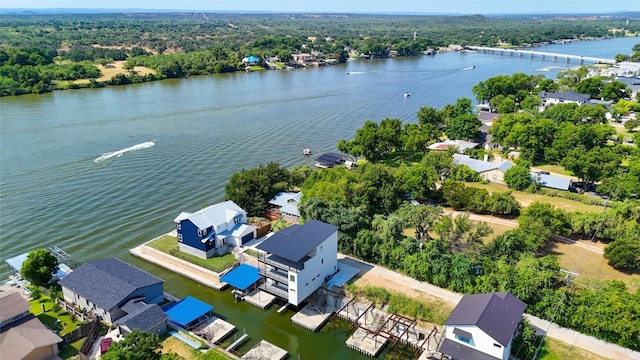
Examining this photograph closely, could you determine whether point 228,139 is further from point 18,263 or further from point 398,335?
point 398,335

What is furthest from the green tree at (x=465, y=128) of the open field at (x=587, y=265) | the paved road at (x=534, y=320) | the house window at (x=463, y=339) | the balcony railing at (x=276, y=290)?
the house window at (x=463, y=339)

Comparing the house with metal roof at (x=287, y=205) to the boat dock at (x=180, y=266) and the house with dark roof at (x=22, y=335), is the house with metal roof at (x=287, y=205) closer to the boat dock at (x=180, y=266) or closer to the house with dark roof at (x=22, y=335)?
the boat dock at (x=180, y=266)

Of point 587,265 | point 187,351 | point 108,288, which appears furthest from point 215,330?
point 587,265

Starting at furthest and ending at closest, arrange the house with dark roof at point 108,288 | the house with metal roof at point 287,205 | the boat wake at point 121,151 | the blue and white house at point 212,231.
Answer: the boat wake at point 121,151, the house with metal roof at point 287,205, the blue and white house at point 212,231, the house with dark roof at point 108,288

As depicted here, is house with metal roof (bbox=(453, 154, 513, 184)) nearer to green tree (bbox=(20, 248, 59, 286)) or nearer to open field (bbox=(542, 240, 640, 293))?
open field (bbox=(542, 240, 640, 293))

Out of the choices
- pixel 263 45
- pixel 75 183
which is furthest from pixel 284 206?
pixel 263 45

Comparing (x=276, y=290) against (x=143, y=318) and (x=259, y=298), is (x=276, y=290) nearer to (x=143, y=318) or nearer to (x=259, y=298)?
(x=259, y=298)

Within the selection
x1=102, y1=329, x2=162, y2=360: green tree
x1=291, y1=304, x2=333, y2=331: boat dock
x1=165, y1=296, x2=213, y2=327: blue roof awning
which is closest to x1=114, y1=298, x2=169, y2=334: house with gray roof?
x1=165, y1=296, x2=213, y2=327: blue roof awning
